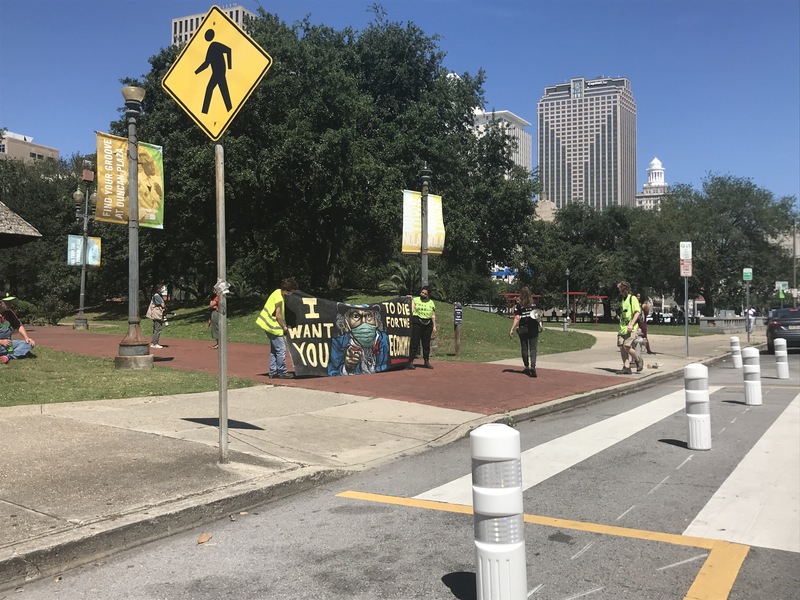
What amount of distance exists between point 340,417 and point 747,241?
54.1 metres

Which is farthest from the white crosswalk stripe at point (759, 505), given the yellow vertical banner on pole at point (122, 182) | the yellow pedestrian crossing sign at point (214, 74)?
the yellow vertical banner on pole at point (122, 182)

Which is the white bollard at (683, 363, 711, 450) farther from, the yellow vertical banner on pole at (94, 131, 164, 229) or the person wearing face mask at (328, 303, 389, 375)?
the yellow vertical banner on pole at (94, 131, 164, 229)

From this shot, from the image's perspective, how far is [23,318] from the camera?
29984 mm

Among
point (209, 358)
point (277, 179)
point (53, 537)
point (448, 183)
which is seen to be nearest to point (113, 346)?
point (209, 358)

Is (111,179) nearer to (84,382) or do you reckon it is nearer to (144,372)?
(144,372)

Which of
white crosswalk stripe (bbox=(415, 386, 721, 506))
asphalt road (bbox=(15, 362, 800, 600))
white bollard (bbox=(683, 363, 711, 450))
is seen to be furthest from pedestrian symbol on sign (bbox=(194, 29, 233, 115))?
white bollard (bbox=(683, 363, 711, 450))

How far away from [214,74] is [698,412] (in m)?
6.08

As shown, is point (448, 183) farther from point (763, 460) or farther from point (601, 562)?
point (601, 562)

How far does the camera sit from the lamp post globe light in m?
12.5

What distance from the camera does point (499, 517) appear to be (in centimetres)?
294

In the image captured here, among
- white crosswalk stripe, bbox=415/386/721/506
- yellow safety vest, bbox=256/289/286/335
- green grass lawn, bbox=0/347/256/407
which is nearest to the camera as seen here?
white crosswalk stripe, bbox=415/386/721/506

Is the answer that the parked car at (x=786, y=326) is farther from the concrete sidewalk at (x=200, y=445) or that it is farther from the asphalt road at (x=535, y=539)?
the asphalt road at (x=535, y=539)

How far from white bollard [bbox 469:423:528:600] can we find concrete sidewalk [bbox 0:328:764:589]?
8.29ft

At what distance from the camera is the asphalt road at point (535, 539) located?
3.55 metres
